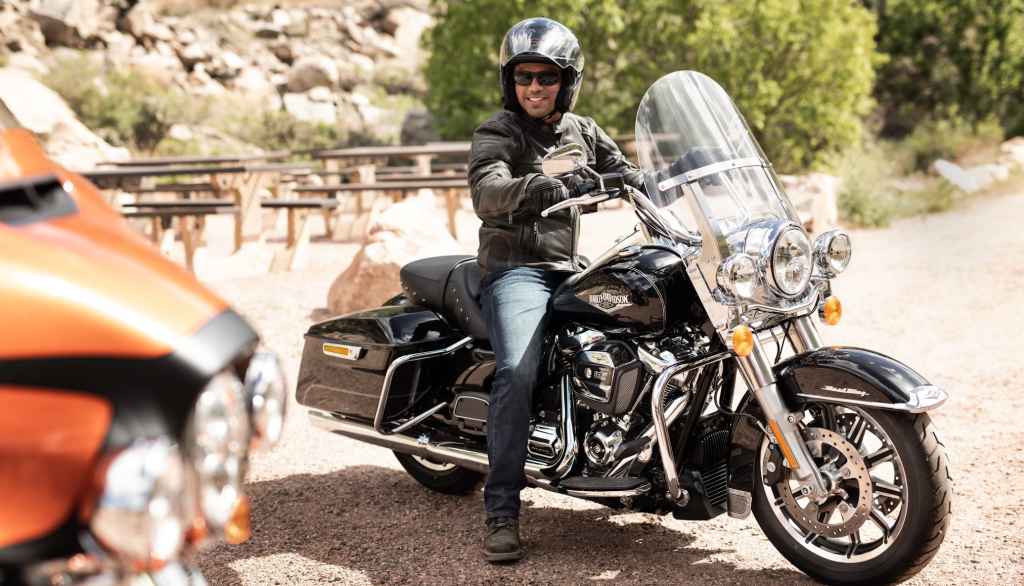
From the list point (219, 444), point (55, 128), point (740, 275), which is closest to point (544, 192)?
point (740, 275)

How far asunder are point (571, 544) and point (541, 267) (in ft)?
3.52

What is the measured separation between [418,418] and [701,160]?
155 centimetres

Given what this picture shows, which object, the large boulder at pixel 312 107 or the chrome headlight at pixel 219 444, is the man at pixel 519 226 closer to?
the chrome headlight at pixel 219 444

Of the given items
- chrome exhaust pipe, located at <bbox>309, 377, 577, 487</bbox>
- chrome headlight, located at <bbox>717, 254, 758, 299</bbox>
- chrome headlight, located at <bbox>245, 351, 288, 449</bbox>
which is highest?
chrome headlight, located at <bbox>717, 254, 758, 299</bbox>

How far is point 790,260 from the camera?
3650 mm

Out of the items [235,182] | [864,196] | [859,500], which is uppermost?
[864,196]

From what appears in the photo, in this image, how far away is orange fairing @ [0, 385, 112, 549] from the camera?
5.73ft

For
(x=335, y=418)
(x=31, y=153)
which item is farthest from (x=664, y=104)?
(x=31, y=153)

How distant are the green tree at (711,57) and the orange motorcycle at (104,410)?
1575 centimetres

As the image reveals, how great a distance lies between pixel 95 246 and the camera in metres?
1.98

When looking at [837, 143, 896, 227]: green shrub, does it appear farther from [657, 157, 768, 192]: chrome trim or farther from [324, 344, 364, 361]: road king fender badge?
[657, 157, 768, 192]: chrome trim

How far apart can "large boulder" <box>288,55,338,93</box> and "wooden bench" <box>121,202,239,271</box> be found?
67.6 ft

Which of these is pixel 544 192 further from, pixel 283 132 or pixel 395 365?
pixel 283 132

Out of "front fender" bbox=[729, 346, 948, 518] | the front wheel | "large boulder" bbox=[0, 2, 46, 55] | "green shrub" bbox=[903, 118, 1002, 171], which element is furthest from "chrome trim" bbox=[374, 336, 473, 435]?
"large boulder" bbox=[0, 2, 46, 55]
